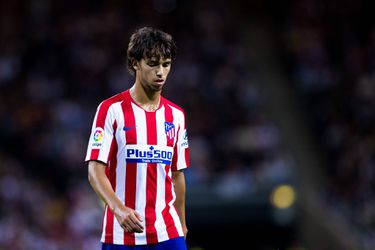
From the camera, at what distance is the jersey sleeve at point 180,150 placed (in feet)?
18.8

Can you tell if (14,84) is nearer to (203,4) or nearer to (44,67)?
(44,67)

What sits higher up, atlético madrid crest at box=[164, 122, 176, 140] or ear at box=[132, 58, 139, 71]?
ear at box=[132, 58, 139, 71]

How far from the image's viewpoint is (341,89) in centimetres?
1555

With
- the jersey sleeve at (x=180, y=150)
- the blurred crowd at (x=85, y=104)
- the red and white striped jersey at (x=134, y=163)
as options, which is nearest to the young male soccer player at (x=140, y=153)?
the red and white striped jersey at (x=134, y=163)

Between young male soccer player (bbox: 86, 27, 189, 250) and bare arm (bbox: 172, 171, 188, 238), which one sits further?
bare arm (bbox: 172, 171, 188, 238)

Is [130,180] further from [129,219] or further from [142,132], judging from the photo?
[129,219]

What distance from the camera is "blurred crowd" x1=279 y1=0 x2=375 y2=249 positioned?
45.4ft

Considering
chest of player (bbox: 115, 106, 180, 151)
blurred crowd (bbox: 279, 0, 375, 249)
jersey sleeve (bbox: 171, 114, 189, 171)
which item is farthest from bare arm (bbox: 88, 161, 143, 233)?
blurred crowd (bbox: 279, 0, 375, 249)

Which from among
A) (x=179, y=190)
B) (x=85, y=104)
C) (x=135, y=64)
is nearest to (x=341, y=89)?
(x=85, y=104)

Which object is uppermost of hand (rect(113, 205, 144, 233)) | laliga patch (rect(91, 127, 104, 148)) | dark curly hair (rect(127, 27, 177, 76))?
dark curly hair (rect(127, 27, 177, 76))

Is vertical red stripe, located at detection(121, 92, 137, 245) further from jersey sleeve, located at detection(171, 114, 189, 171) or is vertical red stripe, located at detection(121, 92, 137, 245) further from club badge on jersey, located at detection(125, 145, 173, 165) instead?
jersey sleeve, located at detection(171, 114, 189, 171)

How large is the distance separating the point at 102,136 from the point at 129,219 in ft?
2.09

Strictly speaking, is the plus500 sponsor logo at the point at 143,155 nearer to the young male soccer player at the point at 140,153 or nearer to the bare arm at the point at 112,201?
the young male soccer player at the point at 140,153

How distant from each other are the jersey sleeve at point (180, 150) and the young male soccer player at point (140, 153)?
17cm
